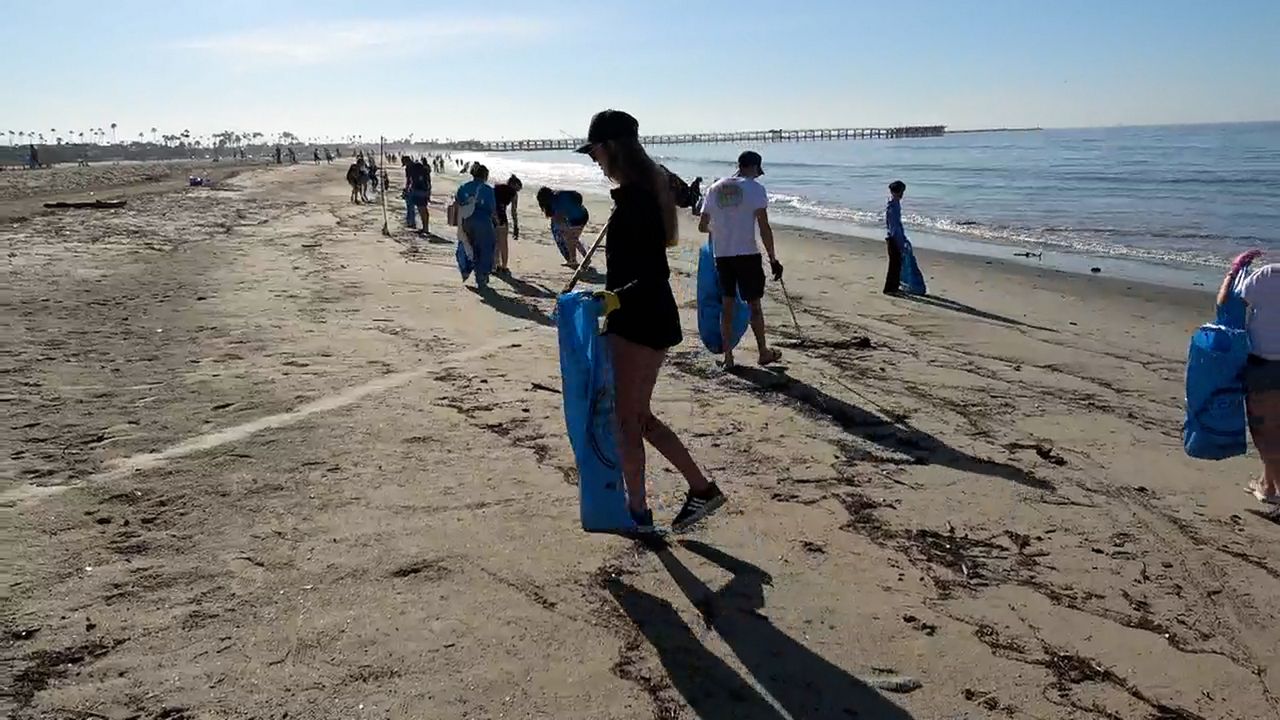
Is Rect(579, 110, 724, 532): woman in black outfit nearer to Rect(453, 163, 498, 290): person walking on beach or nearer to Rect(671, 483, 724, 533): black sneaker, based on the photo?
Rect(671, 483, 724, 533): black sneaker

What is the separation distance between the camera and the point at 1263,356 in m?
4.15

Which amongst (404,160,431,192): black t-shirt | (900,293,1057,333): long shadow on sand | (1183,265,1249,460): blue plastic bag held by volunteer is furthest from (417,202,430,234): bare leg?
(1183,265,1249,460): blue plastic bag held by volunteer

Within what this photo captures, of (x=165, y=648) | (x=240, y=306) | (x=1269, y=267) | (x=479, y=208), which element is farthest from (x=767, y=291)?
(x=165, y=648)

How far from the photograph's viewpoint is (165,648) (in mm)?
3004

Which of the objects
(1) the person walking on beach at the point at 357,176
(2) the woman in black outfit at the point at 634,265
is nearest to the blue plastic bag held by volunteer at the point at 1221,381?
(2) the woman in black outfit at the point at 634,265

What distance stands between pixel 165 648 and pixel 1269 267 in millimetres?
5076

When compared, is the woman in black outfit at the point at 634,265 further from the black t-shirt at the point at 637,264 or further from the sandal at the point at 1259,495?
the sandal at the point at 1259,495

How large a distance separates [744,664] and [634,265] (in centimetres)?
157

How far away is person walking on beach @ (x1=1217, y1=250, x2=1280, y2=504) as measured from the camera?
4.10 metres

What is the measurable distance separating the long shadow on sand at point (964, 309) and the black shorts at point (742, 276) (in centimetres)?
410

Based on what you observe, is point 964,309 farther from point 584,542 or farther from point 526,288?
point 584,542

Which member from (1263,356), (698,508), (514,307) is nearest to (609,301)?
(698,508)

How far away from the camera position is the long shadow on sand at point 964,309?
9.41 metres

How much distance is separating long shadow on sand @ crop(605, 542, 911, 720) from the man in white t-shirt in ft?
11.6
